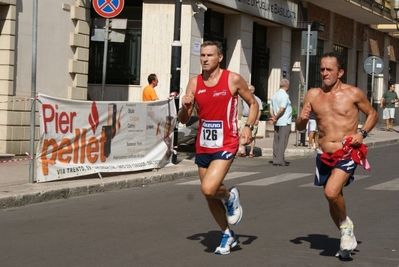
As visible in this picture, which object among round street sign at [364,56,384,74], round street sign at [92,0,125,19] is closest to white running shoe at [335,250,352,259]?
round street sign at [92,0,125,19]

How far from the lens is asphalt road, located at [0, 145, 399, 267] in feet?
24.7

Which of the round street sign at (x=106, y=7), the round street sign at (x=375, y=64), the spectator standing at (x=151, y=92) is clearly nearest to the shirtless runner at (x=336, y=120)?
the round street sign at (x=106, y=7)

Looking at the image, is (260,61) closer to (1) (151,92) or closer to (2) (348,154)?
(1) (151,92)

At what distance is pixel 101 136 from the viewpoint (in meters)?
13.8

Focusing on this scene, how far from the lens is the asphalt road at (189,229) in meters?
7.52

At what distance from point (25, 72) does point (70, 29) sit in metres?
2.00

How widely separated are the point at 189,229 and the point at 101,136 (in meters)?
5.01

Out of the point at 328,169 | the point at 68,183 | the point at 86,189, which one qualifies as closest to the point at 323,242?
the point at 328,169

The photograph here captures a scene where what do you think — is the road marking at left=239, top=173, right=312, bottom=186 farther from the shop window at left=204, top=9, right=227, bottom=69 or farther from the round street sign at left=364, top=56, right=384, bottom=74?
the round street sign at left=364, top=56, right=384, bottom=74

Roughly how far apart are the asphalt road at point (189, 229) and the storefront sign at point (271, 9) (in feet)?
38.7

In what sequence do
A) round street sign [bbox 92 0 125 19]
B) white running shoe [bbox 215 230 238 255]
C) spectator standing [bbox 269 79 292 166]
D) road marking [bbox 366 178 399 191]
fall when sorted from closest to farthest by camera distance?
white running shoe [bbox 215 230 238 255] → road marking [bbox 366 178 399 191] → round street sign [bbox 92 0 125 19] → spectator standing [bbox 269 79 292 166]

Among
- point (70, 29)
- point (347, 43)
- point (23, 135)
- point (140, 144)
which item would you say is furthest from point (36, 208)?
point (347, 43)

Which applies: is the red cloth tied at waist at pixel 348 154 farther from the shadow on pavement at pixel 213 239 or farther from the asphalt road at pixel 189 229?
the shadow on pavement at pixel 213 239

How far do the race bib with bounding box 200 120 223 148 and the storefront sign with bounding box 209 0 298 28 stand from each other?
16.0 m
